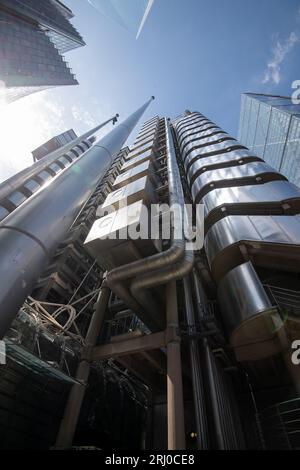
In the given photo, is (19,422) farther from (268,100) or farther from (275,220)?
(268,100)

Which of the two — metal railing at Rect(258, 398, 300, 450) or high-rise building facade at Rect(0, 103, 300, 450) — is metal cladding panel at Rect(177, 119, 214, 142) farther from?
metal railing at Rect(258, 398, 300, 450)

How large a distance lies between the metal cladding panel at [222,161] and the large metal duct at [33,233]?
12217mm

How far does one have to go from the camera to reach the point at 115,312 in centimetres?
1339

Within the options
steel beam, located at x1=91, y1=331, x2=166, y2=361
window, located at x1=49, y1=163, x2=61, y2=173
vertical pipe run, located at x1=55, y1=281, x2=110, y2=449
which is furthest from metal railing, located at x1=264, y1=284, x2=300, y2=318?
window, located at x1=49, y1=163, x2=61, y2=173

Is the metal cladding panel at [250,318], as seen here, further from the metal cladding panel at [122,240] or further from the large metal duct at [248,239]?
the metal cladding panel at [122,240]

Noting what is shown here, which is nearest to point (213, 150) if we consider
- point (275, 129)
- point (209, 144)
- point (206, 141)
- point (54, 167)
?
point (209, 144)

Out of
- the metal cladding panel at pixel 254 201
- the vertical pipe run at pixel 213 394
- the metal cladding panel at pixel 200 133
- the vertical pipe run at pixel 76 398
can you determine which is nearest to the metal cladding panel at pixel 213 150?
the metal cladding panel at pixel 200 133

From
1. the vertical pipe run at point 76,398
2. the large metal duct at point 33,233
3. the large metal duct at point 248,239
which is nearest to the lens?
the large metal duct at point 33,233

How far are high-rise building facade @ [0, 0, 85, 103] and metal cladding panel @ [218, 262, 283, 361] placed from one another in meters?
42.7

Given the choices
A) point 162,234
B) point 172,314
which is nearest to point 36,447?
point 172,314

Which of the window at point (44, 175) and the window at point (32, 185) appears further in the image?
the window at point (44, 175)

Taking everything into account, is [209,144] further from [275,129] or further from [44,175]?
[275,129]

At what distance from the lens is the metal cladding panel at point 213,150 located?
21.3 meters
